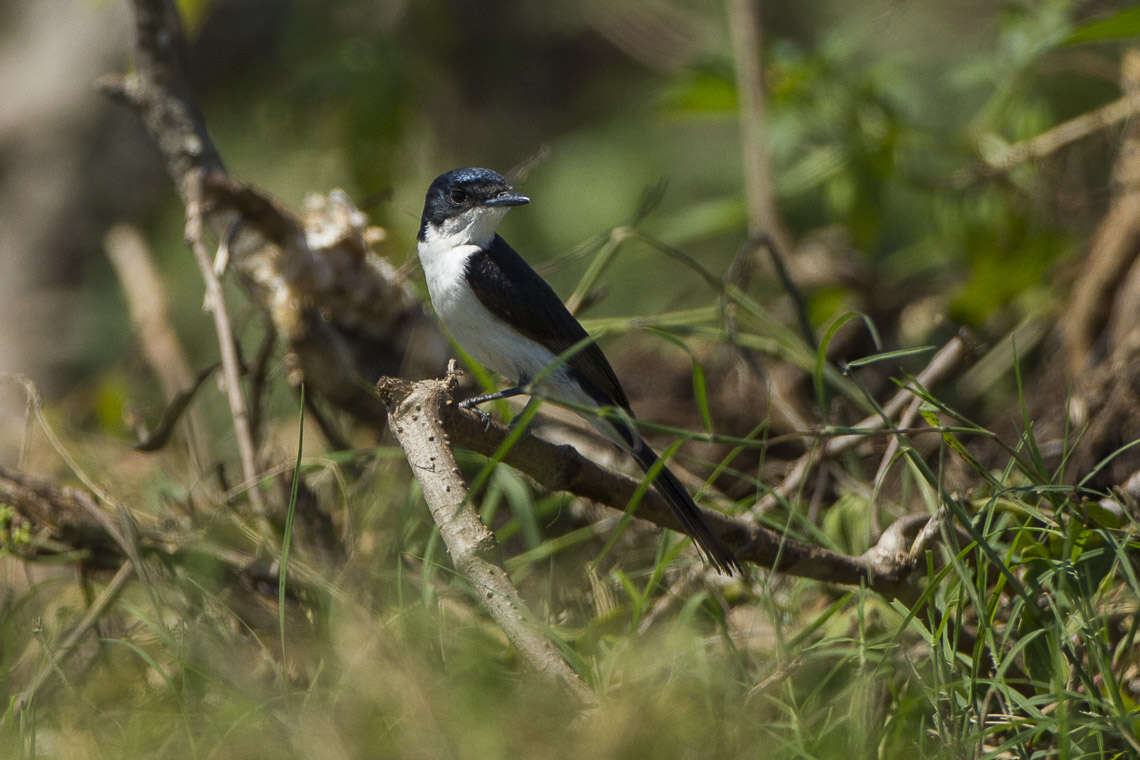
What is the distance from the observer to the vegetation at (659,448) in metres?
2.07

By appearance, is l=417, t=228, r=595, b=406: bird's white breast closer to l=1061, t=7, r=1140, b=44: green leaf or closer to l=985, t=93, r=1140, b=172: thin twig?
l=1061, t=7, r=1140, b=44: green leaf

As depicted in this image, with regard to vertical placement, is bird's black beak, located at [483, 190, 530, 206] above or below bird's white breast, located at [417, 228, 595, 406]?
above

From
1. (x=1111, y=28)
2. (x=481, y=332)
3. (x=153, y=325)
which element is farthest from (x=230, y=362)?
(x=1111, y=28)

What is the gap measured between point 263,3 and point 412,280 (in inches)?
167

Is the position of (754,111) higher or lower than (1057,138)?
higher

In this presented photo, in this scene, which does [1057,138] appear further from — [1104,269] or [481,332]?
[481,332]

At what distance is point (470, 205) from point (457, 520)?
73.2 inches

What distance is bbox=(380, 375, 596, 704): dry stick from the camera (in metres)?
1.94

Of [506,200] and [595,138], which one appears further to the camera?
[595,138]

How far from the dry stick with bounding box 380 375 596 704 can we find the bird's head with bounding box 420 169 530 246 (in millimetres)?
1459

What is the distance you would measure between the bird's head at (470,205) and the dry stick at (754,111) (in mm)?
1394

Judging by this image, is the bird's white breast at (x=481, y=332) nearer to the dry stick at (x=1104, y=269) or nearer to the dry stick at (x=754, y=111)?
the dry stick at (x=754, y=111)

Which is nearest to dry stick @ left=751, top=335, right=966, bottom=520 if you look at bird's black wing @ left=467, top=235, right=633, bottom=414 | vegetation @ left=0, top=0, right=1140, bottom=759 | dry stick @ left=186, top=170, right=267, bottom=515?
vegetation @ left=0, top=0, right=1140, bottom=759

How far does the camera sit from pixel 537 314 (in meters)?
3.35
